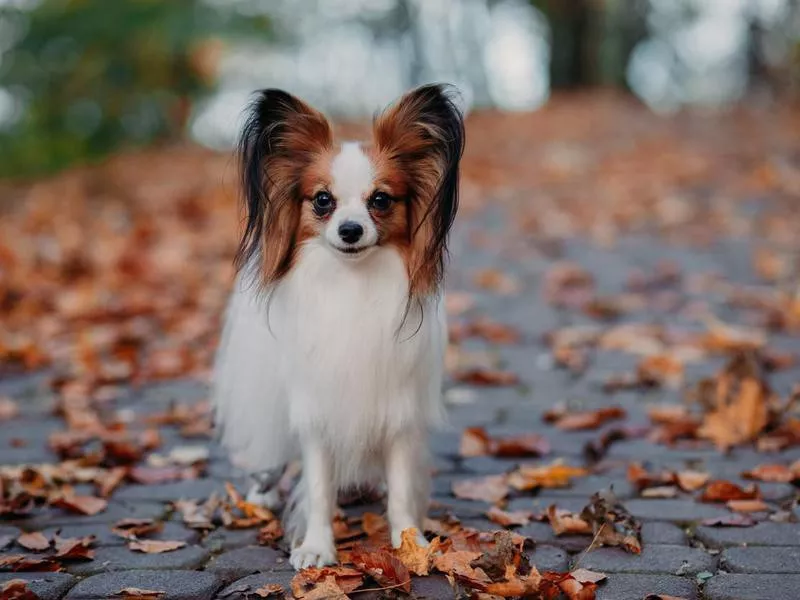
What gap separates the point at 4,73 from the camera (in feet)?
37.8

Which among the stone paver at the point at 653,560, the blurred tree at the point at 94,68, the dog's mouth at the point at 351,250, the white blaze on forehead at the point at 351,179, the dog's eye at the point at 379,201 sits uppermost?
the blurred tree at the point at 94,68

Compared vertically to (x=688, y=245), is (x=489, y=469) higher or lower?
lower

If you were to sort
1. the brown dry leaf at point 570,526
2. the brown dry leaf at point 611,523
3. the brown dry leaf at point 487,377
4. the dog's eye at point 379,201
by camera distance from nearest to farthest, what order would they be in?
1. the dog's eye at point 379,201
2. the brown dry leaf at point 611,523
3. the brown dry leaf at point 570,526
4. the brown dry leaf at point 487,377

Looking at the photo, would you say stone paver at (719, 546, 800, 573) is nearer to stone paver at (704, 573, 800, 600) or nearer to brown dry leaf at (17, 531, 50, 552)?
stone paver at (704, 573, 800, 600)

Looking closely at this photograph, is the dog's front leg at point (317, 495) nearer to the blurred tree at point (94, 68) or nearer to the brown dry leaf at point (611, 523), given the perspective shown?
the brown dry leaf at point (611, 523)

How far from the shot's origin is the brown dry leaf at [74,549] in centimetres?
305

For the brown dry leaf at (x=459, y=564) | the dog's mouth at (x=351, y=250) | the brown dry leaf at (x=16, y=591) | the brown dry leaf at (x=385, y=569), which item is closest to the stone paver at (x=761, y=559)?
the brown dry leaf at (x=459, y=564)

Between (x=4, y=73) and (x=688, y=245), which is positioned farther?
(x=4, y=73)

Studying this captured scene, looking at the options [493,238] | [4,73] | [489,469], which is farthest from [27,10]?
[489,469]

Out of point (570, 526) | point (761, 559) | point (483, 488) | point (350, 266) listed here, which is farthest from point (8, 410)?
point (761, 559)

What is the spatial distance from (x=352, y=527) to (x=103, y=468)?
124 cm

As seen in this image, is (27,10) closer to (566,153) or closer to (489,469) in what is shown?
(566,153)

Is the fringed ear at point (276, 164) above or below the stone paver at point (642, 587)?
above

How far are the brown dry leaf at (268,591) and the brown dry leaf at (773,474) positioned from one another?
6.15 ft
